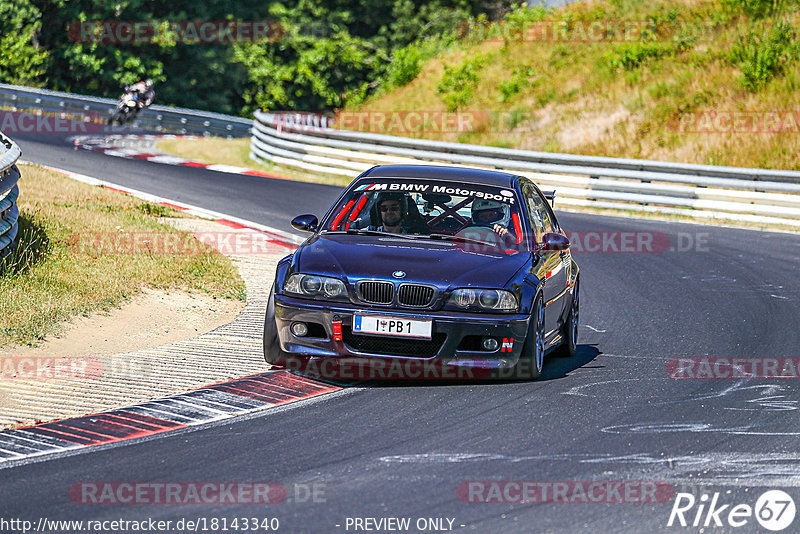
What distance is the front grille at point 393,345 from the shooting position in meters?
7.68

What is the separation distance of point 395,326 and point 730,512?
9.35ft

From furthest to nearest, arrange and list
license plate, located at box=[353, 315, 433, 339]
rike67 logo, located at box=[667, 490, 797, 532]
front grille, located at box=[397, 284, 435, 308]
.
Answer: front grille, located at box=[397, 284, 435, 308] → license plate, located at box=[353, 315, 433, 339] → rike67 logo, located at box=[667, 490, 797, 532]

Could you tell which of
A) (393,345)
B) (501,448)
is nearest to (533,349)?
(393,345)

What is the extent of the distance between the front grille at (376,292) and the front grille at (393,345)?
248 millimetres

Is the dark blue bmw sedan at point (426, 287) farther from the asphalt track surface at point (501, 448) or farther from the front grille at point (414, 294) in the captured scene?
the asphalt track surface at point (501, 448)

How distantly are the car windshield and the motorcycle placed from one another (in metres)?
27.4

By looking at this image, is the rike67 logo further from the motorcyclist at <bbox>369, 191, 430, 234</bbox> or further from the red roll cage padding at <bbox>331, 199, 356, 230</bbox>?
the red roll cage padding at <bbox>331, 199, 356, 230</bbox>

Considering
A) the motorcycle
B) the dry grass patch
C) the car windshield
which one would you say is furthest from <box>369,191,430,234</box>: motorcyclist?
the motorcycle

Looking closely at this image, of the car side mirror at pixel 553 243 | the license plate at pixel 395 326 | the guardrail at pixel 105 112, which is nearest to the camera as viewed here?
the license plate at pixel 395 326

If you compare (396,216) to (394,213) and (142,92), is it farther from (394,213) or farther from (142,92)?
(142,92)

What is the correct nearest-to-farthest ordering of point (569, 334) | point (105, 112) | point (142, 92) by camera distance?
point (569, 334)
point (142, 92)
point (105, 112)

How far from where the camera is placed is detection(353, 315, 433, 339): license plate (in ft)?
25.0

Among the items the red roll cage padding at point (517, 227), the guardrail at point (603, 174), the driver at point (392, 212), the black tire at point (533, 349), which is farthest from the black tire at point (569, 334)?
the guardrail at point (603, 174)

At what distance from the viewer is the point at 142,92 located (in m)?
35.9
